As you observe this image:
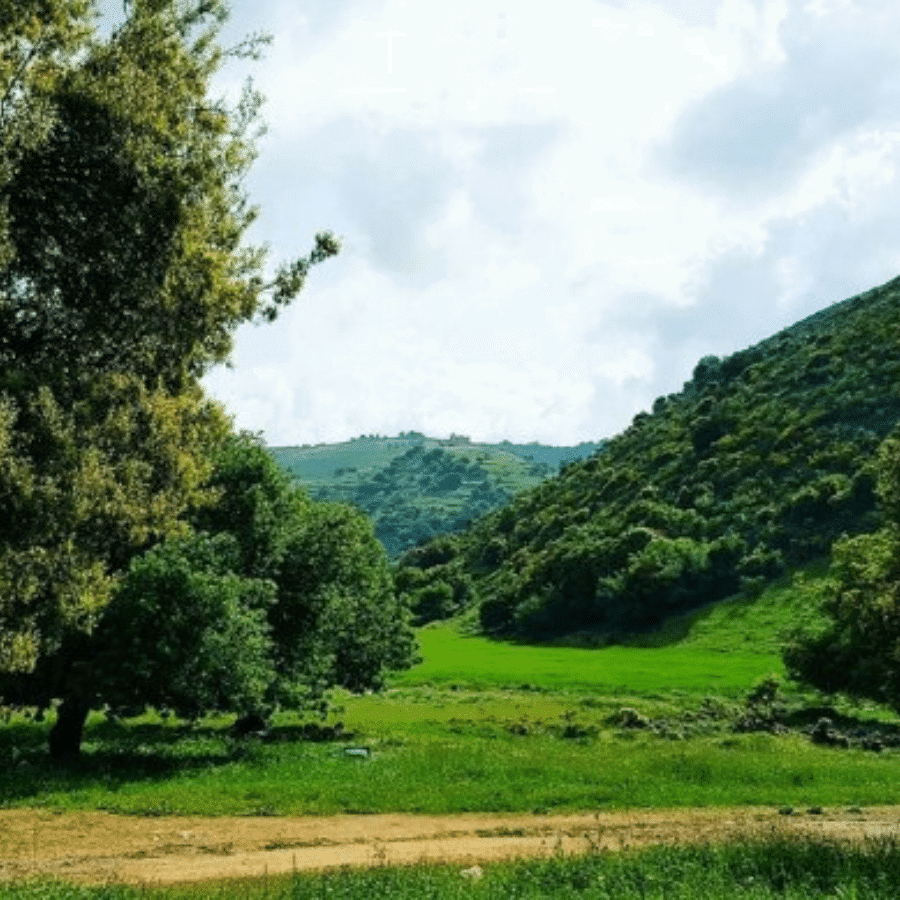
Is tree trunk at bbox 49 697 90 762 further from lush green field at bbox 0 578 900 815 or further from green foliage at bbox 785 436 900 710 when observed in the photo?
green foliage at bbox 785 436 900 710

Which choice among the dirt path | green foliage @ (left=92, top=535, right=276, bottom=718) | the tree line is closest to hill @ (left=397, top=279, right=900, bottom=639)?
the dirt path

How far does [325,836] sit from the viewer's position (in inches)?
1156

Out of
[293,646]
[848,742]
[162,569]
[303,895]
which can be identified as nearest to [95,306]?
[303,895]

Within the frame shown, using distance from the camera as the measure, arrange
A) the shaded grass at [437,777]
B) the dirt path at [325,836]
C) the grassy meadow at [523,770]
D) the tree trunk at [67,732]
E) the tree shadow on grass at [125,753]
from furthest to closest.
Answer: the tree trunk at [67,732]
the tree shadow on grass at [125,753]
the shaded grass at [437,777]
the dirt path at [325,836]
the grassy meadow at [523,770]

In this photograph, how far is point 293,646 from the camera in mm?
46688

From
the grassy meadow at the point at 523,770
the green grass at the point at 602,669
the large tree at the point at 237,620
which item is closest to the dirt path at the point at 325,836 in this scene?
the grassy meadow at the point at 523,770

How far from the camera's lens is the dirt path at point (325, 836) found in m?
25.5

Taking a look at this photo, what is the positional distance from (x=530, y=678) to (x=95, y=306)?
65.4 m

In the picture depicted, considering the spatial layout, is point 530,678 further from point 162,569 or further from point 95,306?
point 95,306

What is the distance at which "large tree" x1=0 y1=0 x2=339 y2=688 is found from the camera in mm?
17625

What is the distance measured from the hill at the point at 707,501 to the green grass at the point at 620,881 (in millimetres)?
81929

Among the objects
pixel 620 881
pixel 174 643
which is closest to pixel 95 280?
pixel 620 881

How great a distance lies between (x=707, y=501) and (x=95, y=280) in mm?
110391

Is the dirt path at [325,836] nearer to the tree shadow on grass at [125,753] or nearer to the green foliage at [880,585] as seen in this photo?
the tree shadow on grass at [125,753]
